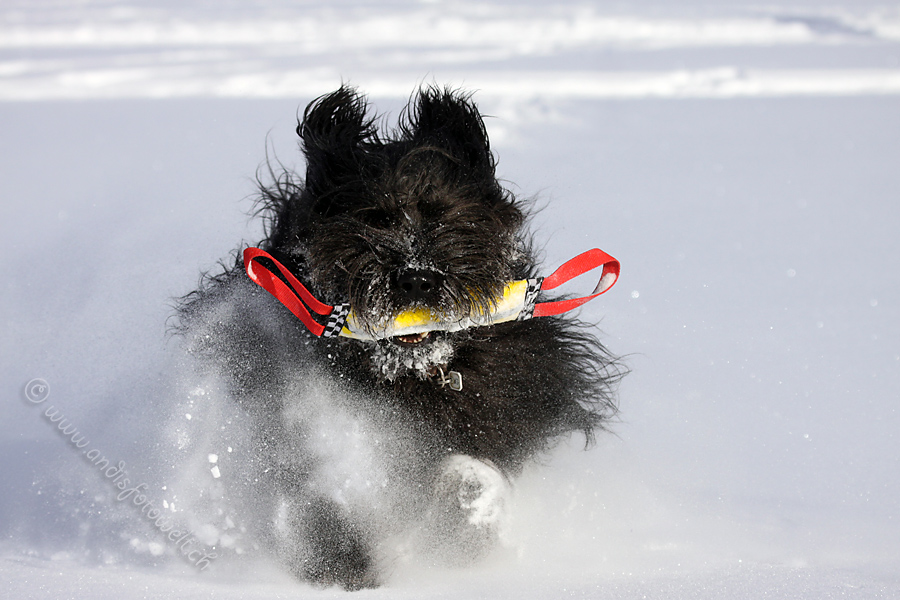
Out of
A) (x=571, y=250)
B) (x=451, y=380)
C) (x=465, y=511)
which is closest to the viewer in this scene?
(x=451, y=380)

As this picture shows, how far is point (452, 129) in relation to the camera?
3.20 meters

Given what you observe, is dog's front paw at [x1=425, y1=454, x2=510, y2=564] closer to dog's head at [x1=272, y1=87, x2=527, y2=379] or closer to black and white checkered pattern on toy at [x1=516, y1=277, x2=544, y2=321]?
dog's head at [x1=272, y1=87, x2=527, y2=379]

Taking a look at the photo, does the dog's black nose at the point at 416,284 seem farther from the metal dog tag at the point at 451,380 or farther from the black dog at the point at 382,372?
the metal dog tag at the point at 451,380

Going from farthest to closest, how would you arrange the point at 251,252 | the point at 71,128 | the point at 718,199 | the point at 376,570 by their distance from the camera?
the point at 71,128 < the point at 718,199 < the point at 376,570 < the point at 251,252

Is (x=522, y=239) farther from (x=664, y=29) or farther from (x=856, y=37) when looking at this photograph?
(x=856, y=37)

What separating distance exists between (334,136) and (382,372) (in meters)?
1.04

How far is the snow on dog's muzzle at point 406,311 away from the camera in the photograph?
2.60 meters

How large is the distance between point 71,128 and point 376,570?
13.6ft

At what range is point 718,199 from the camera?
15.1 feet

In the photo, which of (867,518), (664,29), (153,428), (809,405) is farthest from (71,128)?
(867,518)

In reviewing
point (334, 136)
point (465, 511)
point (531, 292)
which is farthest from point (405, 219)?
point (465, 511)

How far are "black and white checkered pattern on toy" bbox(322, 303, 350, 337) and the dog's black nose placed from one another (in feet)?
0.81

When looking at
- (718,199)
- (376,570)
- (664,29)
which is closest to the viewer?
(376,570)

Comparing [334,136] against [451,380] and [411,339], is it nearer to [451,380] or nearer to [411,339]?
[411,339]
